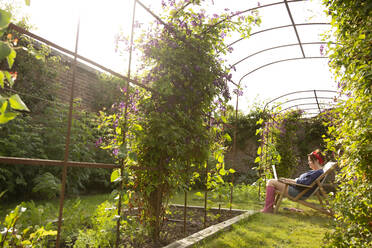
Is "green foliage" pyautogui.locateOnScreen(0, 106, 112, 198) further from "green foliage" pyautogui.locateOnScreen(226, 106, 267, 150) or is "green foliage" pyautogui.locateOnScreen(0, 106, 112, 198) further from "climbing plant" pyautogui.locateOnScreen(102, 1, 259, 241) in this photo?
"green foliage" pyautogui.locateOnScreen(226, 106, 267, 150)

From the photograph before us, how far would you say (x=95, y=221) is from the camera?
294cm

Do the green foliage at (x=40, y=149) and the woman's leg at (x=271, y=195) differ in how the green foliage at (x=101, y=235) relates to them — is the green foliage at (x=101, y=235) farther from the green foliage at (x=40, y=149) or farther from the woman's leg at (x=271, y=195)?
the woman's leg at (x=271, y=195)

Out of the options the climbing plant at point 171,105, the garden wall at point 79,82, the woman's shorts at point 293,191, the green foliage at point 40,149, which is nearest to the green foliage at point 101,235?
the climbing plant at point 171,105

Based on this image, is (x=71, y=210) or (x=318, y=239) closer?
(x=71, y=210)

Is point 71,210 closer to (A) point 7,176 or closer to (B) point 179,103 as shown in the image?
(B) point 179,103

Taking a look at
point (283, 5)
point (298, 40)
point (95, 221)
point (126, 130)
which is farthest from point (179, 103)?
point (298, 40)

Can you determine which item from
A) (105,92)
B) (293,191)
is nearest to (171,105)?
(293,191)

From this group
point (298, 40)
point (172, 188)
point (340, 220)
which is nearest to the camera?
point (340, 220)

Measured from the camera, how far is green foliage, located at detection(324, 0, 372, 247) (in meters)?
2.06

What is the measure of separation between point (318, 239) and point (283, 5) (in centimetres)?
344

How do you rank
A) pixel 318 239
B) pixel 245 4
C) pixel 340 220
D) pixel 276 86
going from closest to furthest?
pixel 340 220, pixel 318 239, pixel 245 4, pixel 276 86

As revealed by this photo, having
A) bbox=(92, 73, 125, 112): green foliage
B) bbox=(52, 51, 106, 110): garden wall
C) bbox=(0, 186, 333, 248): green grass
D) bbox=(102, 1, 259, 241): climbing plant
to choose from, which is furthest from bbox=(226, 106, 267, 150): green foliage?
bbox=(102, 1, 259, 241): climbing plant

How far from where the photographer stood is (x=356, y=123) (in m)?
2.14

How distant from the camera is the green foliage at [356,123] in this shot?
2.06 m
